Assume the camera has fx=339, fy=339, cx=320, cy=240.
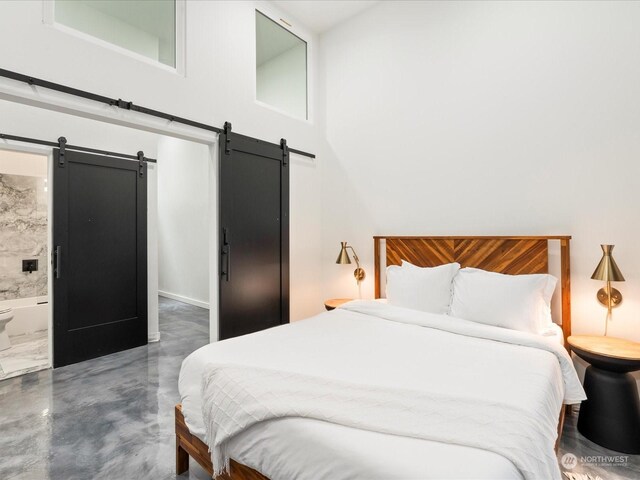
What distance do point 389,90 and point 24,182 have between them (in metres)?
5.01

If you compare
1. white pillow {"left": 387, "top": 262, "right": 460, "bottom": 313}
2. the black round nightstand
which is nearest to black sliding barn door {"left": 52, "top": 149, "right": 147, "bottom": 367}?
white pillow {"left": 387, "top": 262, "right": 460, "bottom": 313}

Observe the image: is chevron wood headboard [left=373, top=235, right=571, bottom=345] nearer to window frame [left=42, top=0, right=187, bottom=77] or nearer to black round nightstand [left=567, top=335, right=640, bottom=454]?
black round nightstand [left=567, top=335, right=640, bottom=454]

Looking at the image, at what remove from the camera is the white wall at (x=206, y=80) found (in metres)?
2.17

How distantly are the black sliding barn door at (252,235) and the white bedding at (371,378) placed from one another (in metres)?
0.99

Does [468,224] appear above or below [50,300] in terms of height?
above

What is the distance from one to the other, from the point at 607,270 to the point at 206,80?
345 centimetres

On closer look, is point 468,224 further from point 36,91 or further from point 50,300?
point 50,300

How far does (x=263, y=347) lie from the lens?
6.53ft

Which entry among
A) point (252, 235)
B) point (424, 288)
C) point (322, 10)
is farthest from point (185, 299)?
point (322, 10)

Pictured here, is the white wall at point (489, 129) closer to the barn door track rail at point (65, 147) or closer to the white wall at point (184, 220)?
the barn door track rail at point (65, 147)

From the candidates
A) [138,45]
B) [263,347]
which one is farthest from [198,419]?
[138,45]

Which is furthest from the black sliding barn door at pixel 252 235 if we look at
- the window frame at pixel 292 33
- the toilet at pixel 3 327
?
the toilet at pixel 3 327

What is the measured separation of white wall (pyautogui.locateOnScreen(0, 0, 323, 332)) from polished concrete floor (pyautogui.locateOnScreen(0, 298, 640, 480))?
175 centimetres

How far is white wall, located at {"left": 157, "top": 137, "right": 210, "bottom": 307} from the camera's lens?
5922 mm
